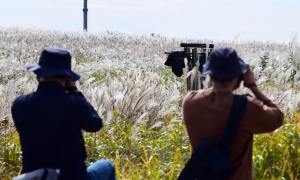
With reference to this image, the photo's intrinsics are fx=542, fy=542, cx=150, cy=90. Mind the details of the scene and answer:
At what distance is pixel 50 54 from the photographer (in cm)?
364

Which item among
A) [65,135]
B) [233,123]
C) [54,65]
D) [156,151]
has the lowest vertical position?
[156,151]

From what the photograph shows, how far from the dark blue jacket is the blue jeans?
0.28 meters

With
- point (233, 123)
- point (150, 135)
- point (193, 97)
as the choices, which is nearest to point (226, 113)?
point (233, 123)

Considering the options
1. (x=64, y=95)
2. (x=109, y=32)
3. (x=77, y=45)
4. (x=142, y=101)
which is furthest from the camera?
(x=109, y=32)

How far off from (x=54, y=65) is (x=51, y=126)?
42 cm

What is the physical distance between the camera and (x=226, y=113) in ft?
10.6

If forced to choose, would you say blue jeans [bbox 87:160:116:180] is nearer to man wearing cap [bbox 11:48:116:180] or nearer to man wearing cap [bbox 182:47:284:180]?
man wearing cap [bbox 11:48:116:180]

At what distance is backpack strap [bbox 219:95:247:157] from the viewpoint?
3209 mm

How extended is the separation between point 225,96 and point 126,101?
11.3 feet

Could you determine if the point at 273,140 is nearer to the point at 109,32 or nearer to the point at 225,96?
the point at 225,96

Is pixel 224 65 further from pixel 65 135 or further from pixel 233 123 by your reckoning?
pixel 65 135

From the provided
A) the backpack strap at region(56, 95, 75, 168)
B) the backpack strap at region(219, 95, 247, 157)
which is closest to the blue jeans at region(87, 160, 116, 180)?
the backpack strap at region(56, 95, 75, 168)

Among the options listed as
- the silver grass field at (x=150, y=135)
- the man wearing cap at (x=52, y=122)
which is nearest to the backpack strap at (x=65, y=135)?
the man wearing cap at (x=52, y=122)

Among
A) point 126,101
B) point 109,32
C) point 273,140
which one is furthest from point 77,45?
point 273,140
